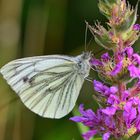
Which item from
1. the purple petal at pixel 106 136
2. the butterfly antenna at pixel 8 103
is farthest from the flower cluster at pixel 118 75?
the butterfly antenna at pixel 8 103

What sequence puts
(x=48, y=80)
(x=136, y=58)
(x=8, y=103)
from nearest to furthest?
(x=136, y=58) → (x=48, y=80) → (x=8, y=103)

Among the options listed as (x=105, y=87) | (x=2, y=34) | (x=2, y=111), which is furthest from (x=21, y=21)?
(x=105, y=87)

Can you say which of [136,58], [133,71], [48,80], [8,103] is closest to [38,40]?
[8,103]

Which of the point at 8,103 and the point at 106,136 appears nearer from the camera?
the point at 106,136

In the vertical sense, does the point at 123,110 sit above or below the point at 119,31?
below

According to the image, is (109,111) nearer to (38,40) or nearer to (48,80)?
(48,80)

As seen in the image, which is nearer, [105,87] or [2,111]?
[105,87]

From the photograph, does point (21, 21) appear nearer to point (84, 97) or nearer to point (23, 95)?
point (84, 97)

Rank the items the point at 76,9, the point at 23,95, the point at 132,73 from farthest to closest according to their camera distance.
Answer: the point at 76,9, the point at 23,95, the point at 132,73
